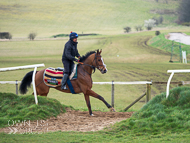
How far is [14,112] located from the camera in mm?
6508

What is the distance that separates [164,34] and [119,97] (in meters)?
31.0

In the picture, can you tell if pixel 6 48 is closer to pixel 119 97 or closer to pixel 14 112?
pixel 119 97

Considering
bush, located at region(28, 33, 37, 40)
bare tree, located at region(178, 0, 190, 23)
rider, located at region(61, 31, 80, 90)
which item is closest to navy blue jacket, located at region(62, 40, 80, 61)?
rider, located at region(61, 31, 80, 90)

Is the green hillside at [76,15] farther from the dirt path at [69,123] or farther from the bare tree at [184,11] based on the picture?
the dirt path at [69,123]

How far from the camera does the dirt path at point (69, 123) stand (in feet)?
18.6

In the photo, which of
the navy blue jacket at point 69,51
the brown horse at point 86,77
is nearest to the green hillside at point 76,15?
the brown horse at point 86,77

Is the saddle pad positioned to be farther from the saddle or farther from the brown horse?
the brown horse

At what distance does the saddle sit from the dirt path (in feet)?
3.36

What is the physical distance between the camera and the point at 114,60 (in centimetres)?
3225

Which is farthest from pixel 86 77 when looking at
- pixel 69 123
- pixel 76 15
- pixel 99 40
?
pixel 76 15

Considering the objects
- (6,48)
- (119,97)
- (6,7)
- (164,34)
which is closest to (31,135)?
(119,97)

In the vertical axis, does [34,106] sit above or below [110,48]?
below

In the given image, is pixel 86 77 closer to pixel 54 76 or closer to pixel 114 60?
pixel 54 76

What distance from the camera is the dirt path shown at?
5.67m
